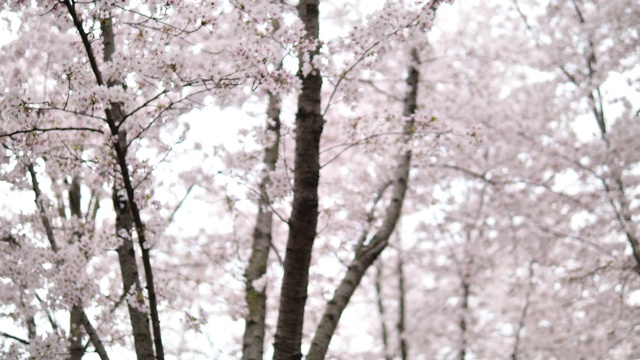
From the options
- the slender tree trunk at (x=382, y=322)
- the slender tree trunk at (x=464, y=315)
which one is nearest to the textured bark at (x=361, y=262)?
the slender tree trunk at (x=382, y=322)

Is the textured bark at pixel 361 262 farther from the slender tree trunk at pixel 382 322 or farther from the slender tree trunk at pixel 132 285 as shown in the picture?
the slender tree trunk at pixel 382 322

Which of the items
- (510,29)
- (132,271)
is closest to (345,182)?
(510,29)

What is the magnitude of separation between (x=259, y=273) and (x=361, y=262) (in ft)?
4.12

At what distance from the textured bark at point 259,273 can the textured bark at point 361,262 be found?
913 mm

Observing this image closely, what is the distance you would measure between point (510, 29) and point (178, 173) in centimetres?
574

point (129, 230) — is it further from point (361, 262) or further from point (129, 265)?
point (361, 262)

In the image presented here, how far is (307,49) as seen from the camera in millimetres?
3363

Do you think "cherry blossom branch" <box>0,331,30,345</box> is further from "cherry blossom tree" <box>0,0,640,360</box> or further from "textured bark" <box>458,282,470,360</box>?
"textured bark" <box>458,282,470,360</box>

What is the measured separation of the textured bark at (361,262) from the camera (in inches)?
167

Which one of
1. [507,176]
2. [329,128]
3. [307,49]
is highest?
[329,128]

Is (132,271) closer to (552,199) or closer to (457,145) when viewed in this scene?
(457,145)

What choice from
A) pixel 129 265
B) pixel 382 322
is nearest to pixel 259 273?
pixel 129 265

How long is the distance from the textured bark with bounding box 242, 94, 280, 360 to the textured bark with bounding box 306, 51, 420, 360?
0.91 metres

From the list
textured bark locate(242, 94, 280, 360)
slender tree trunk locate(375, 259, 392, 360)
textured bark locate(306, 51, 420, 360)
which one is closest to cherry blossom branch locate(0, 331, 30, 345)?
textured bark locate(242, 94, 280, 360)
